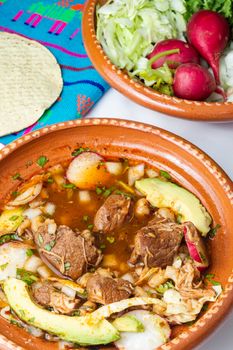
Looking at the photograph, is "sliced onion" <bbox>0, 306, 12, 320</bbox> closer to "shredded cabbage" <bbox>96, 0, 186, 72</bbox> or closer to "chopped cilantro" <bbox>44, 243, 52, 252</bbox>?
"chopped cilantro" <bbox>44, 243, 52, 252</bbox>

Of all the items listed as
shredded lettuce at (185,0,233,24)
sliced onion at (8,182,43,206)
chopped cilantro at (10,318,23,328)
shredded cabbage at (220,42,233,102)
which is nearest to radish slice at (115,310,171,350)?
chopped cilantro at (10,318,23,328)

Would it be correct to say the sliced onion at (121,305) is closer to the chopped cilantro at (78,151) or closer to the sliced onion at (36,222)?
the sliced onion at (36,222)

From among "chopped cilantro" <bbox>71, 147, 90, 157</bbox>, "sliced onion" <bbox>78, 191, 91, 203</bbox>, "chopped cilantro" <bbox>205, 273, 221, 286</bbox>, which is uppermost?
"chopped cilantro" <bbox>71, 147, 90, 157</bbox>

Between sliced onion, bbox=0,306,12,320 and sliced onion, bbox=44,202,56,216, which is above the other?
sliced onion, bbox=44,202,56,216

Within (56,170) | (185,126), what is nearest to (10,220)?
(56,170)

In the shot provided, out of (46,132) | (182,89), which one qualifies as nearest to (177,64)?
(182,89)

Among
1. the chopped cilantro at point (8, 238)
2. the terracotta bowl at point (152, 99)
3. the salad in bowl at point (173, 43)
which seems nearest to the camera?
the chopped cilantro at point (8, 238)

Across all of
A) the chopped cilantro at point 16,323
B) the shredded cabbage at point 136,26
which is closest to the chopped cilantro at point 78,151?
A: the shredded cabbage at point 136,26
